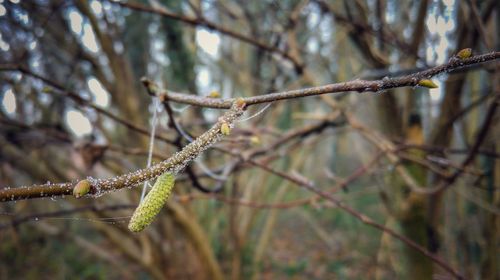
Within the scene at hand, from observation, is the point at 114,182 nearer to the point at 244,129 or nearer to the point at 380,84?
the point at 380,84

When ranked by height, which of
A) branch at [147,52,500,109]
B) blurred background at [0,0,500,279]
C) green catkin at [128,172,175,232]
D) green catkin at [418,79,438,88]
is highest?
blurred background at [0,0,500,279]

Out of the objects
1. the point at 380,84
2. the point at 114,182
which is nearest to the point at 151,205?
the point at 114,182

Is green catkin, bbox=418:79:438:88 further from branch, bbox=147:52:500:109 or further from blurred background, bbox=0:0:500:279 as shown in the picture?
blurred background, bbox=0:0:500:279

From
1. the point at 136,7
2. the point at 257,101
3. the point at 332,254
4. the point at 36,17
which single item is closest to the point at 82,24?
the point at 36,17

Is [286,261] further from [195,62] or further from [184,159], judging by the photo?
[184,159]

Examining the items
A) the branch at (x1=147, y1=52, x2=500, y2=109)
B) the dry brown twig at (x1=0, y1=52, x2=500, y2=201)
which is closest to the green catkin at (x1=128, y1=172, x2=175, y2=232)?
the dry brown twig at (x1=0, y1=52, x2=500, y2=201)

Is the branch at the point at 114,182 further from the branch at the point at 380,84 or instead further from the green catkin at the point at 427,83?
the green catkin at the point at 427,83

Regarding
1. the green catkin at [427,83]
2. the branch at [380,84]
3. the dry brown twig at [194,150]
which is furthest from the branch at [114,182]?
the green catkin at [427,83]
